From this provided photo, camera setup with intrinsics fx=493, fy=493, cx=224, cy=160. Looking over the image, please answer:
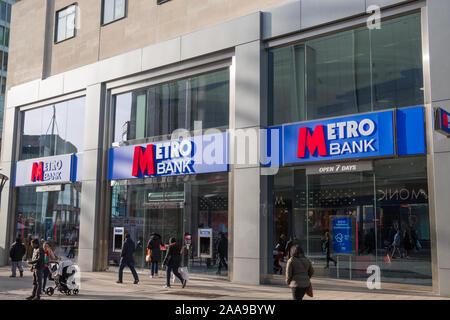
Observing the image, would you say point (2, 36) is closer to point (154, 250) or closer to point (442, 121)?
point (154, 250)

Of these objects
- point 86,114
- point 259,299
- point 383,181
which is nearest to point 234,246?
point 259,299

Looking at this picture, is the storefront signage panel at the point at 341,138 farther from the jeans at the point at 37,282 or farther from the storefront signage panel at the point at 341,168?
the jeans at the point at 37,282

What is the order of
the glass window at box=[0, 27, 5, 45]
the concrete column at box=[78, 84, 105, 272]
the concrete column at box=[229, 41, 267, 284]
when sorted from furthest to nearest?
the glass window at box=[0, 27, 5, 45], the concrete column at box=[78, 84, 105, 272], the concrete column at box=[229, 41, 267, 284]

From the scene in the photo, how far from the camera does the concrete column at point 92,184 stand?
20.6 metres

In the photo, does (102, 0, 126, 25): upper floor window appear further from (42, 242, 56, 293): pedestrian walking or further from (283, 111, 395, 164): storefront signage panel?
(42, 242, 56, 293): pedestrian walking

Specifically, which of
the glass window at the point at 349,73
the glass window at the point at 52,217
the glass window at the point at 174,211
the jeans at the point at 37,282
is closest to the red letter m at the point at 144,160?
the glass window at the point at 174,211

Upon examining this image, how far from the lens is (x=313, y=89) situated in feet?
51.7

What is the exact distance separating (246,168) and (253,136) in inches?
42.4

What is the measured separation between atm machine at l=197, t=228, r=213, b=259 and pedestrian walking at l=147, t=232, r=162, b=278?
1.50m

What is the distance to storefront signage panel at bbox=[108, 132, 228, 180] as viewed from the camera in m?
17.2

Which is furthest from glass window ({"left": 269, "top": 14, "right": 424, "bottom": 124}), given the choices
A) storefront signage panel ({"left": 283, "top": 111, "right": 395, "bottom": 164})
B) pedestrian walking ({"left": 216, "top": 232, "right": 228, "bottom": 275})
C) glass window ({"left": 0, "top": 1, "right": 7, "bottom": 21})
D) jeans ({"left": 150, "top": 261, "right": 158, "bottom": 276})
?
glass window ({"left": 0, "top": 1, "right": 7, "bottom": 21})

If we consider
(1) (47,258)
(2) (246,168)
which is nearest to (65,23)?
(2) (246,168)

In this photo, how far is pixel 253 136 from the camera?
16219 mm
